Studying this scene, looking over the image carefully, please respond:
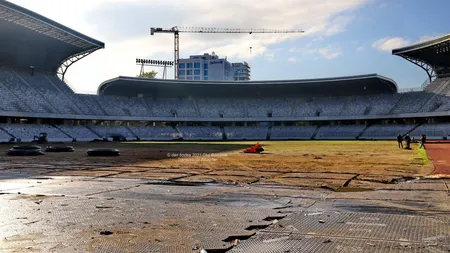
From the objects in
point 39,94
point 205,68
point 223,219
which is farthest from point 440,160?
point 205,68

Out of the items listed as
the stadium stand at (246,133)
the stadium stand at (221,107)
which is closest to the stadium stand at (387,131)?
the stadium stand at (246,133)

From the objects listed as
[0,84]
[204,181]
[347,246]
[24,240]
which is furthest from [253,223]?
[0,84]

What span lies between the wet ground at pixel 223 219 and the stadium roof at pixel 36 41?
172 ft

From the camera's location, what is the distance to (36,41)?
70688mm

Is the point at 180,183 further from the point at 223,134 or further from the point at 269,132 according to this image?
the point at 269,132

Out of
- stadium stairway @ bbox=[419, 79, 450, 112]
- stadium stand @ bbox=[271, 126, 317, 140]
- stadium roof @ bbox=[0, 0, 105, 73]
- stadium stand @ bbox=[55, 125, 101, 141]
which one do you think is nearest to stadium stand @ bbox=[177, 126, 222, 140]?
stadium stand @ bbox=[271, 126, 317, 140]

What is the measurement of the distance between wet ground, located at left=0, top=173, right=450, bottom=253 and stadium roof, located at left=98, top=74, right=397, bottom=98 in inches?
3116

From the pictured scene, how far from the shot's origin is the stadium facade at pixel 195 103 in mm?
70438

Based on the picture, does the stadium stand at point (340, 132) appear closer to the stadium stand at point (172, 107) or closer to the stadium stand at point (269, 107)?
the stadium stand at point (269, 107)

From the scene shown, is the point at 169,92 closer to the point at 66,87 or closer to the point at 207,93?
the point at 207,93

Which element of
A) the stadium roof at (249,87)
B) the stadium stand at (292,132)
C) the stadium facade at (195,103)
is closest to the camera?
the stadium facade at (195,103)

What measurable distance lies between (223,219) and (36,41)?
7272cm

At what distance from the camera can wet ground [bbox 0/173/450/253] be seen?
565cm

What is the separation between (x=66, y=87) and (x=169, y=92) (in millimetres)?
23424
